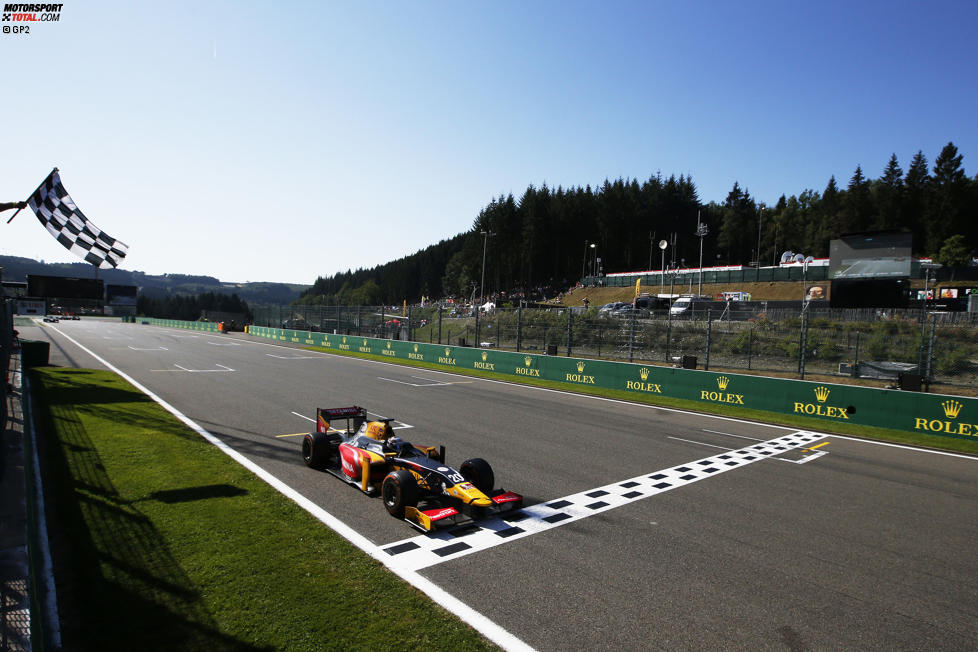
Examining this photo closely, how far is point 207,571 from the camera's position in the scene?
477 cm

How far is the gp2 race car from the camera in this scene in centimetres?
625

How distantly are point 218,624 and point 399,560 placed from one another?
67.7 inches

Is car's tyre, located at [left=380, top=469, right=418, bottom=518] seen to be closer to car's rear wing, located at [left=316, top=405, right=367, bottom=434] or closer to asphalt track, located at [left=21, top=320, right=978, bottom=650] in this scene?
asphalt track, located at [left=21, top=320, right=978, bottom=650]

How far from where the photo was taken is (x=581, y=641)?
158 inches

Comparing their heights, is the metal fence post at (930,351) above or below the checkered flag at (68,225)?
below

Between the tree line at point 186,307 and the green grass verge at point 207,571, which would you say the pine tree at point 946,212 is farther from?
the tree line at point 186,307

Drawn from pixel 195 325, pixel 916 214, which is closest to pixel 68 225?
pixel 195 325

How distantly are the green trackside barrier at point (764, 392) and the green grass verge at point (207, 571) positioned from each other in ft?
45.6

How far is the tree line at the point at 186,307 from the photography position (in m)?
159

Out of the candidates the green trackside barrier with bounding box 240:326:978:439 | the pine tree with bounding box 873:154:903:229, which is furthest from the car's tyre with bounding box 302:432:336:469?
the pine tree with bounding box 873:154:903:229

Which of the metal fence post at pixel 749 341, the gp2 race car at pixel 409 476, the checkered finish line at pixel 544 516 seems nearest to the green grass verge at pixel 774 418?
the checkered finish line at pixel 544 516

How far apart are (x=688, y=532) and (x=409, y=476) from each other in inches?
134

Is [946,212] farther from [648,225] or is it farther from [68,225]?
[68,225]

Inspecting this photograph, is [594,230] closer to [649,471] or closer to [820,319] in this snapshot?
[820,319]
